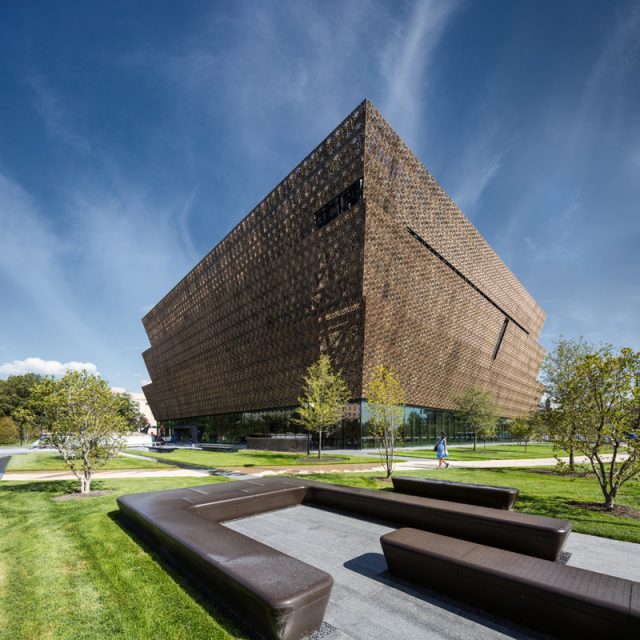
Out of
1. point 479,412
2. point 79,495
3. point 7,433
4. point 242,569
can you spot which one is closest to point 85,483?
point 79,495

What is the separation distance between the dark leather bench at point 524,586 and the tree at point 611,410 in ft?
22.9

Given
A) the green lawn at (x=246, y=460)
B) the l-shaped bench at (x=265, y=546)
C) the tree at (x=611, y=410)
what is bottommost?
the green lawn at (x=246, y=460)

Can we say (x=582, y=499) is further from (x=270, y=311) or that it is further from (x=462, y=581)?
(x=270, y=311)

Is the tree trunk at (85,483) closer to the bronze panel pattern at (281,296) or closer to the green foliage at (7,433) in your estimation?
the bronze panel pattern at (281,296)

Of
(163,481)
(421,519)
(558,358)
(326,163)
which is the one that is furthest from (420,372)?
(421,519)

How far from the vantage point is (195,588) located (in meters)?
4.81

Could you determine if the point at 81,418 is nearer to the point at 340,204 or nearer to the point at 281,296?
the point at 340,204

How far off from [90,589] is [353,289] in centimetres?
2869

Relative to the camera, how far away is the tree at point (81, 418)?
11.1 m

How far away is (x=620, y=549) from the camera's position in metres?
6.66

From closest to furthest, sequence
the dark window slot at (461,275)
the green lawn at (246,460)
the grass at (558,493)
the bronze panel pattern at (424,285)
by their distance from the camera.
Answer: the grass at (558,493)
the green lawn at (246,460)
the bronze panel pattern at (424,285)
the dark window slot at (461,275)

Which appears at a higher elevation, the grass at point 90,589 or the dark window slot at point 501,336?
the dark window slot at point 501,336

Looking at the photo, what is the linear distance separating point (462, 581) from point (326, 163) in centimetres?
3501

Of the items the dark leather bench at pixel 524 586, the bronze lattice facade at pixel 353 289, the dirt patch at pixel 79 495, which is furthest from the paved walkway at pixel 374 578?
the bronze lattice facade at pixel 353 289
